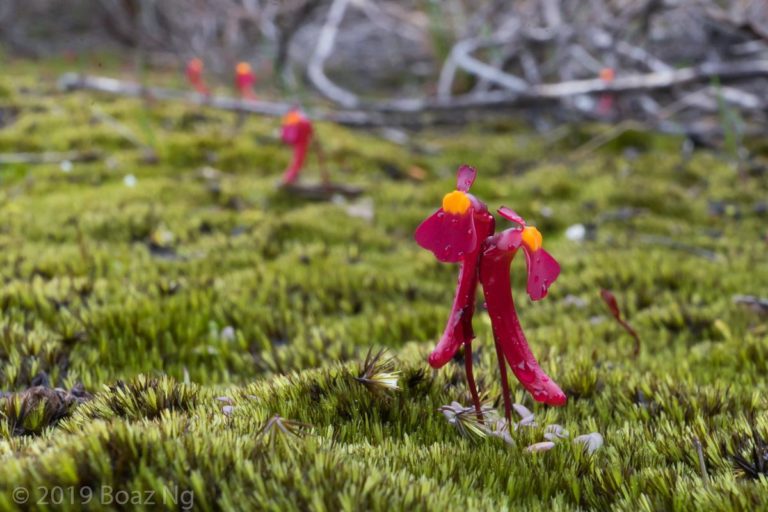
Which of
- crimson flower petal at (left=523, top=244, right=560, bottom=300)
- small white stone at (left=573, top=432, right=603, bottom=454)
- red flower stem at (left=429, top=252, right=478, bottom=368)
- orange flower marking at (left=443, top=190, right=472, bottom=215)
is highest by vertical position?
orange flower marking at (left=443, top=190, right=472, bottom=215)

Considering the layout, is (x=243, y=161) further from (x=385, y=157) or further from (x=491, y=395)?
(x=491, y=395)

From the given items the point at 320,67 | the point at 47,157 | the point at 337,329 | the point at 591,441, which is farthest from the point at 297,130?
the point at 320,67

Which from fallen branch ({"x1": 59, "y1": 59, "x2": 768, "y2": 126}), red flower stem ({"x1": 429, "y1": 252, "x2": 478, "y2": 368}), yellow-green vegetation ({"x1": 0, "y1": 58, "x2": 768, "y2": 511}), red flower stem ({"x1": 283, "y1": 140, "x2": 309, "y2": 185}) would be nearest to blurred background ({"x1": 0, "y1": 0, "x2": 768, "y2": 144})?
fallen branch ({"x1": 59, "y1": 59, "x2": 768, "y2": 126})

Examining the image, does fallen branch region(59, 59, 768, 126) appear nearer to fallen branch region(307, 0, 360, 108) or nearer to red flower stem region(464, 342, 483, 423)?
A: fallen branch region(307, 0, 360, 108)

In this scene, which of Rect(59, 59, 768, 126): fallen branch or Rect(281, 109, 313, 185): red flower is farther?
Rect(59, 59, 768, 126): fallen branch

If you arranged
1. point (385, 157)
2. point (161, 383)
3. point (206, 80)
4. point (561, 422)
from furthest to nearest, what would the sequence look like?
point (206, 80) < point (385, 157) < point (561, 422) < point (161, 383)

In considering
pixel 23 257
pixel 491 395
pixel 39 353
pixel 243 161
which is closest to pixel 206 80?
pixel 243 161
